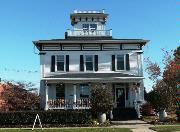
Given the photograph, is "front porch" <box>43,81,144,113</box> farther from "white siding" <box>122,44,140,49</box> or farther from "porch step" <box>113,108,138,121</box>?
"white siding" <box>122,44,140,49</box>

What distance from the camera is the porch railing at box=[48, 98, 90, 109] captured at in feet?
95.8

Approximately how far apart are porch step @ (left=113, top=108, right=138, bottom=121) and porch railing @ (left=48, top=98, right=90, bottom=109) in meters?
2.71

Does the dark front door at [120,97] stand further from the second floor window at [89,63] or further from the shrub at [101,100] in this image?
the shrub at [101,100]

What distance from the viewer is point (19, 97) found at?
2805cm

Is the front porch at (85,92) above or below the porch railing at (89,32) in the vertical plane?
below

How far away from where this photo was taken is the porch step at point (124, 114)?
91.5 ft

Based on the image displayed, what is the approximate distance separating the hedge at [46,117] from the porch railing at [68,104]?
5437 mm

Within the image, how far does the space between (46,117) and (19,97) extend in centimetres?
544

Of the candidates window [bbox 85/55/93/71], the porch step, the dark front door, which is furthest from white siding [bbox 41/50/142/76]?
the porch step

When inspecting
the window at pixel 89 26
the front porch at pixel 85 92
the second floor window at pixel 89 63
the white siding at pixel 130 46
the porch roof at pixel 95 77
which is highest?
the window at pixel 89 26

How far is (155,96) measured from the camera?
2466cm

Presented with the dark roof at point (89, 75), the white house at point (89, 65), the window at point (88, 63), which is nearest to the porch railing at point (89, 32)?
the white house at point (89, 65)

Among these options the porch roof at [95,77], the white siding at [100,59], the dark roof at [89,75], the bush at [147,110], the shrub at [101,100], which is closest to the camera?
the shrub at [101,100]

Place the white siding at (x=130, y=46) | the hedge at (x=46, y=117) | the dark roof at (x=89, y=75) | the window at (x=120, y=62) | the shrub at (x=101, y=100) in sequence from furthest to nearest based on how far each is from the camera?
the white siding at (x=130, y=46), the window at (x=120, y=62), the dark roof at (x=89, y=75), the shrub at (x=101, y=100), the hedge at (x=46, y=117)
